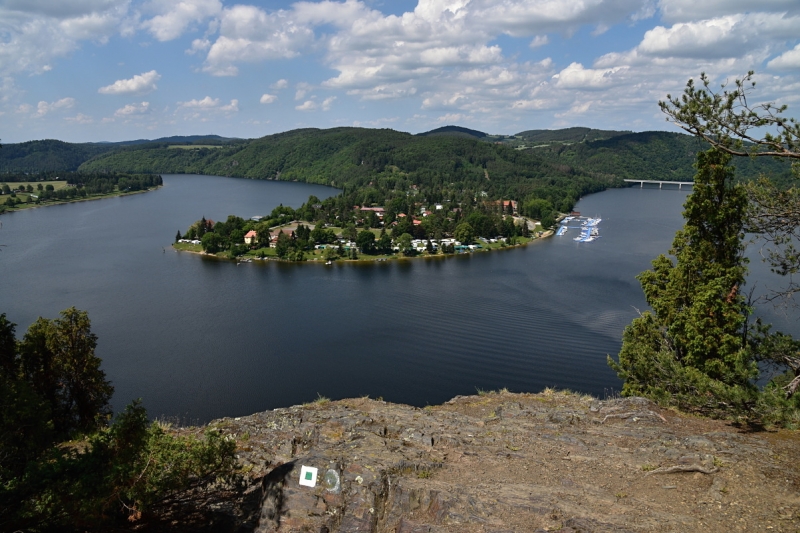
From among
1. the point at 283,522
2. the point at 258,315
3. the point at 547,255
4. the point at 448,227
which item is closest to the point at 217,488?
→ the point at 283,522

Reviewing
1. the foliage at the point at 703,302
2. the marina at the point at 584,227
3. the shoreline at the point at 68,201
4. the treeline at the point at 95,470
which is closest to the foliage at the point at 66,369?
the treeline at the point at 95,470

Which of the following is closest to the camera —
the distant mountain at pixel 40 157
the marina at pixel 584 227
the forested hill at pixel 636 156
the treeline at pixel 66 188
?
the marina at pixel 584 227

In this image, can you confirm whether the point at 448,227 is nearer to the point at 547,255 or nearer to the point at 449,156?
the point at 547,255

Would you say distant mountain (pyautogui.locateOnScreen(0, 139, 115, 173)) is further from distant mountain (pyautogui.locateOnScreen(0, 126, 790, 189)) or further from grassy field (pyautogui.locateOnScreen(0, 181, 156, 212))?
grassy field (pyautogui.locateOnScreen(0, 181, 156, 212))

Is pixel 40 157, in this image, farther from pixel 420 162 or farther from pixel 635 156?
pixel 635 156

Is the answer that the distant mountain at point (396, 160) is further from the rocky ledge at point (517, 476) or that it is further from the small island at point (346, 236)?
the rocky ledge at point (517, 476)

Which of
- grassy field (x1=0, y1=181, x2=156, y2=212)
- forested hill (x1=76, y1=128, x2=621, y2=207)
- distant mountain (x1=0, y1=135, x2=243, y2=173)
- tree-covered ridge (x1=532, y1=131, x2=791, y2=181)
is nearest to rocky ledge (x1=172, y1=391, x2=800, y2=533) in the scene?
forested hill (x1=76, y1=128, x2=621, y2=207)
